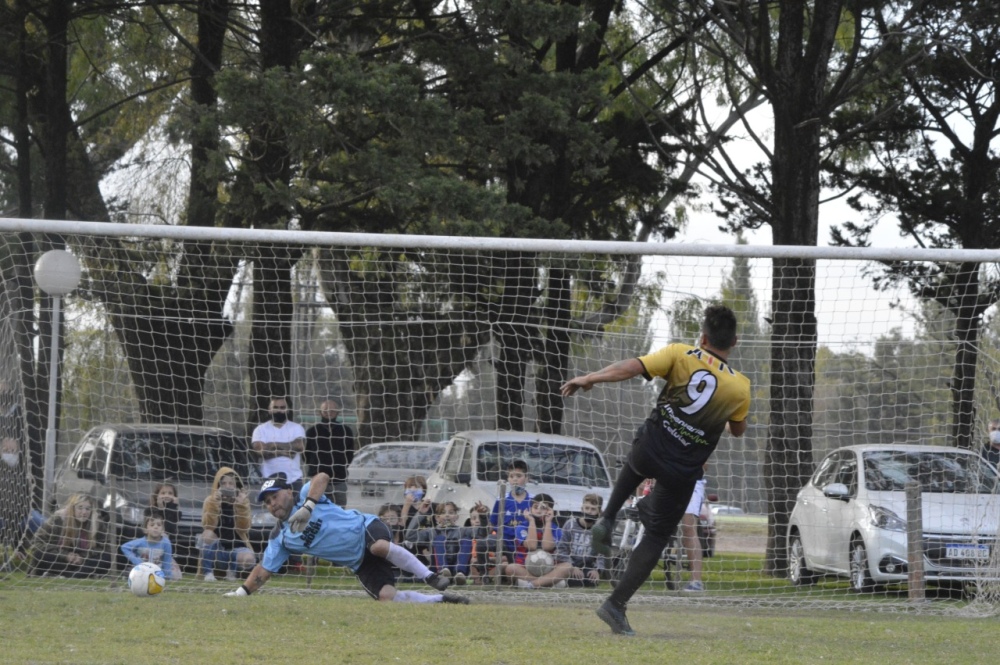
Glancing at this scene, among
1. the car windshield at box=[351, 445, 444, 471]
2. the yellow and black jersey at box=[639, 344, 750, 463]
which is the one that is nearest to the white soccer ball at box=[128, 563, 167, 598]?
the yellow and black jersey at box=[639, 344, 750, 463]

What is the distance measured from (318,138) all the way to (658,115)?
20.6 feet

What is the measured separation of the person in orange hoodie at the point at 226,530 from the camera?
36.5 feet

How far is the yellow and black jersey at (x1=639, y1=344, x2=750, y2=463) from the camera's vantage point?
694cm

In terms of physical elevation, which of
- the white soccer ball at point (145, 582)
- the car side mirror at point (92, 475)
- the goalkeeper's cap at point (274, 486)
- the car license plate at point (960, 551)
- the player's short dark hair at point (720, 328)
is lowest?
the car license plate at point (960, 551)

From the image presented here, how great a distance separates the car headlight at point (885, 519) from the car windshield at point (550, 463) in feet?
9.08

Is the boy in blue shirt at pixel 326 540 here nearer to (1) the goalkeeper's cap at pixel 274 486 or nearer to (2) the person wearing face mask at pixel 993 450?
(1) the goalkeeper's cap at pixel 274 486

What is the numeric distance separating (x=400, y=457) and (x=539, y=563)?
3.66 m

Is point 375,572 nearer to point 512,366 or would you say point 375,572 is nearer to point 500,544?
point 500,544

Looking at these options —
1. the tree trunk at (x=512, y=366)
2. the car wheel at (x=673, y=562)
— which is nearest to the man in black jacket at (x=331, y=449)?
the tree trunk at (x=512, y=366)

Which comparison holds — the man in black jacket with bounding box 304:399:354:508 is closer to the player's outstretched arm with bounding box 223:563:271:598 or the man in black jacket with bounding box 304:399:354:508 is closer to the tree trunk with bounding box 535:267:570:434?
the tree trunk with bounding box 535:267:570:434

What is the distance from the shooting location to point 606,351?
49.9ft

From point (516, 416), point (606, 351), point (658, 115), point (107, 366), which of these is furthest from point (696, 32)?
point (107, 366)

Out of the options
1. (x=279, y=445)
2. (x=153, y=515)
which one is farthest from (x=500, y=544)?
(x=153, y=515)

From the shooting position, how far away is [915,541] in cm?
1105
